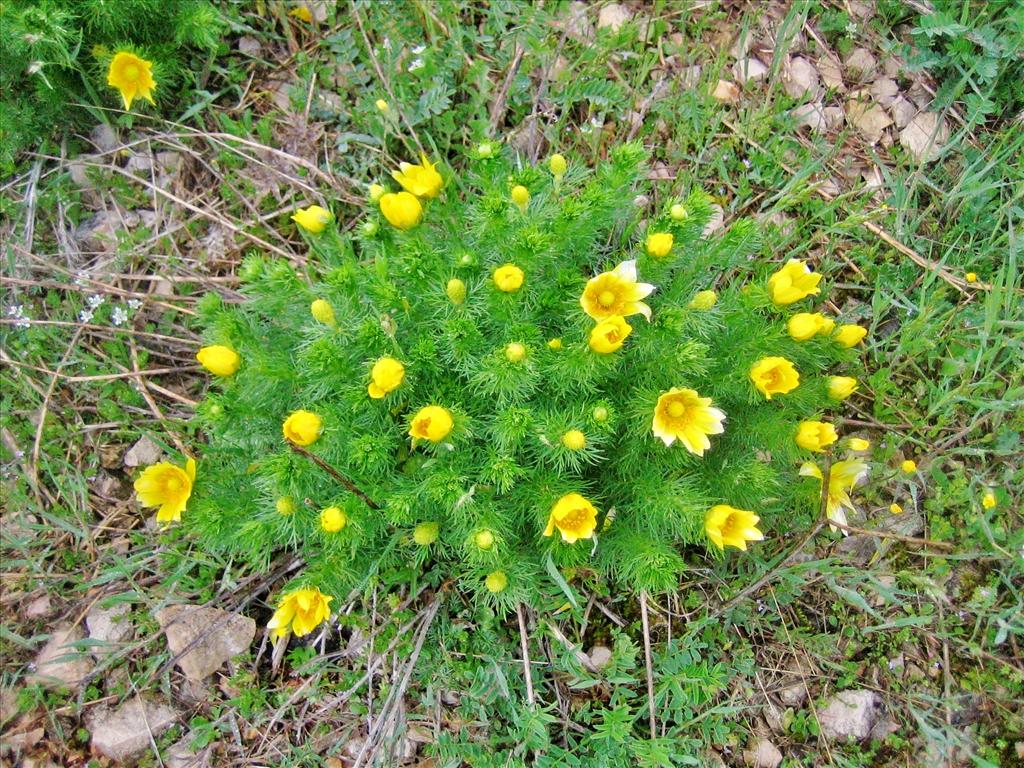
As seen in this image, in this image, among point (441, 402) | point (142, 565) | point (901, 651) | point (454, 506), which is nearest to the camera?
point (454, 506)

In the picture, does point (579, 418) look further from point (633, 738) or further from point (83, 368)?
point (83, 368)

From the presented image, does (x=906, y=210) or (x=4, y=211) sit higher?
(x=906, y=210)

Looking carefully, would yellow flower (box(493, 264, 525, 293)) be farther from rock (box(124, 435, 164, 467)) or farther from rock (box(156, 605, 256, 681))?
rock (box(124, 435, 164, 467))

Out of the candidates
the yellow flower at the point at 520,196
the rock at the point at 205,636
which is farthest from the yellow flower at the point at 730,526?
the rock at the point at 205,636

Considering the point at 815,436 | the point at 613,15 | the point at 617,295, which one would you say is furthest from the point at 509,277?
the point at 613,15

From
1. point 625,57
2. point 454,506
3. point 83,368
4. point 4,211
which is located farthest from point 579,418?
point 4,211

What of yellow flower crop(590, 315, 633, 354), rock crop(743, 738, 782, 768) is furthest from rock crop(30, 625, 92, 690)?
rock crop(743, 738, 782, 768)

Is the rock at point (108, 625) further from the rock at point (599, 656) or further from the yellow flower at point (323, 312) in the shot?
the rock at point (599, 656)
